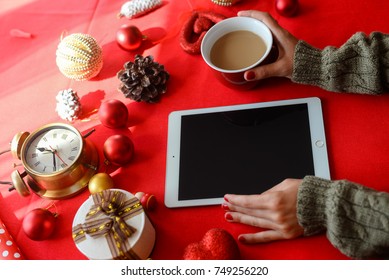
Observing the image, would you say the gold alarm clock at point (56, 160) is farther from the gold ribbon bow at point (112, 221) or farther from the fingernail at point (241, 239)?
the fingernail at point (241, 239)

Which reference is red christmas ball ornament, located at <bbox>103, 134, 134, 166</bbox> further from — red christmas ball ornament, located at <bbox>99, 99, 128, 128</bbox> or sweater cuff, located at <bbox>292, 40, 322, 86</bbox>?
sweater cuff, located at <bbox>292, 40, 322, 86</bbox>

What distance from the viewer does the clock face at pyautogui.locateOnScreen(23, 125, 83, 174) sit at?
0.89 meters

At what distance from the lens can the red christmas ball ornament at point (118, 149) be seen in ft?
2.96

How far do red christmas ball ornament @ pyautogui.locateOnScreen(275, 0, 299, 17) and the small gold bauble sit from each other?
1.81 ft

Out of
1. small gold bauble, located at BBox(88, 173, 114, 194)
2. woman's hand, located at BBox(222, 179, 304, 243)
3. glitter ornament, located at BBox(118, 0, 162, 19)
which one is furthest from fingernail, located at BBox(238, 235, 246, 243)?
glitter ornament, located at BBox(118, 0, 162, 19)

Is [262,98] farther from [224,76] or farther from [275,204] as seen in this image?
[275,204]

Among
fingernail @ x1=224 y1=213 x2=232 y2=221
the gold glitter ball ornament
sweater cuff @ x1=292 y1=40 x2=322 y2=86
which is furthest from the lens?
the gold glitter ball ornament

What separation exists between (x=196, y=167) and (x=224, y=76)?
20 centimetres

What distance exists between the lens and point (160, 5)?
1.16m

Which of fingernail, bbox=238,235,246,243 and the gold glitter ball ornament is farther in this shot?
the gold glitter ball ornament

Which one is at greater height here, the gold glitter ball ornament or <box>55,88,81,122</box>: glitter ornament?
the gold glitter ball ornament

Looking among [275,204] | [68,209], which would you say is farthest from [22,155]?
[275,204]

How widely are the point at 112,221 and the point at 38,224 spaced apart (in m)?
0.19

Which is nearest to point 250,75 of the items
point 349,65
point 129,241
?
point 349,65
